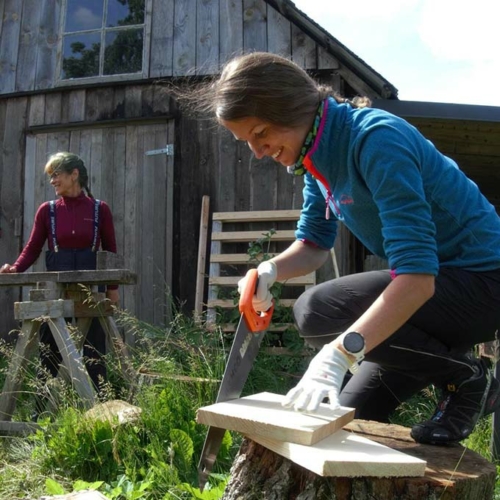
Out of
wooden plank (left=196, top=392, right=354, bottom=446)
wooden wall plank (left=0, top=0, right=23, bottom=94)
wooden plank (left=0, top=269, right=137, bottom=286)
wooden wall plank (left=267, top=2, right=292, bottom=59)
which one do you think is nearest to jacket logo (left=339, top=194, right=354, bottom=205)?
wooden plank (left=196, top=392, right=354, bottom=446)

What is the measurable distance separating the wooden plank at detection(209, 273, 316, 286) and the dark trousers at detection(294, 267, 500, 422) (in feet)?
13.8

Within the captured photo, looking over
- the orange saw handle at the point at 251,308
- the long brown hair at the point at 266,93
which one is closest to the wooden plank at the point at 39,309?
the orange saw handle at the point at 251,308

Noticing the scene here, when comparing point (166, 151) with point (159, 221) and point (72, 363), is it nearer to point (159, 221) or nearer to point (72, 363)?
point (159, 221)

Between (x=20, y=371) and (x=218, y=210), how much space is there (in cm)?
327

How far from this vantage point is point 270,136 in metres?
2.32

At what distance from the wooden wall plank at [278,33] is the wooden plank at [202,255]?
1632 millimetres

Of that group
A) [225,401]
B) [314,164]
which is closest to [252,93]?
[314,164]

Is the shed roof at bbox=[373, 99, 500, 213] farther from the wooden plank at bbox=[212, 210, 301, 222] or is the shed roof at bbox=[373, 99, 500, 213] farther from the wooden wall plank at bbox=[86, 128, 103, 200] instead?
the wooden wall plank at bbox=[86, 128, 103, 200]

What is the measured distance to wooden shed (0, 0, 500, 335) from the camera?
7.19 metres

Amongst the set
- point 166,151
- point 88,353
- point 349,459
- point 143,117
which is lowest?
point 88,353

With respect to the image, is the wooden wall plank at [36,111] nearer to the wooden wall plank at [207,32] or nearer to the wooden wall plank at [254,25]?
the wooden wall plank at [207,32]

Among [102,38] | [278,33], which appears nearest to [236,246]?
[278,33]

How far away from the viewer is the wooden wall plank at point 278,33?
716 centimetres

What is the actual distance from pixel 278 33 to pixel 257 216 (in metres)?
1.85
